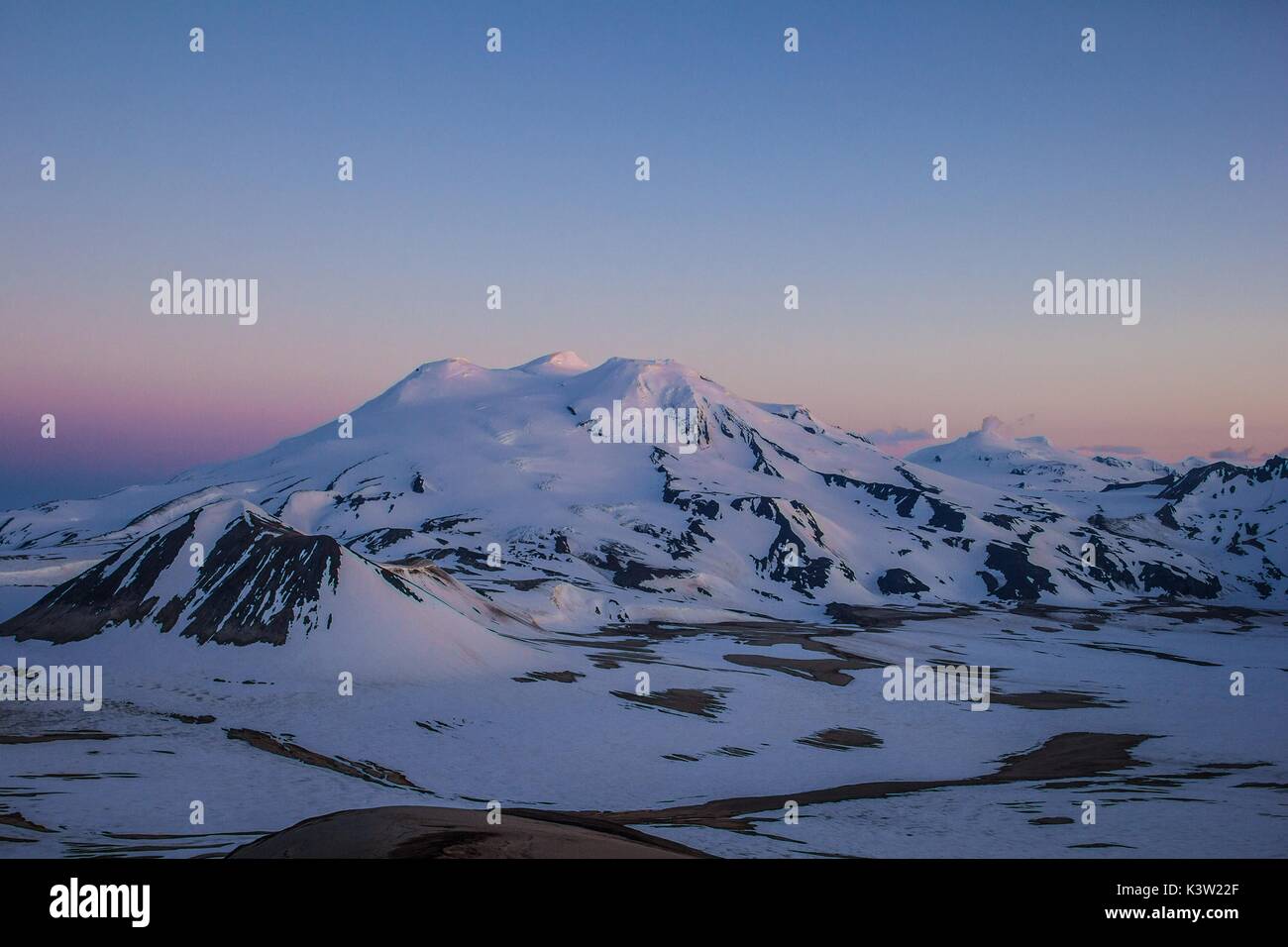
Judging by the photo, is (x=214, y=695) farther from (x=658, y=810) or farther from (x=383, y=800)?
(x=658, y=810)

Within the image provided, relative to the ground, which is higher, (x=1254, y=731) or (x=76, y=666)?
(x=76, y=666)

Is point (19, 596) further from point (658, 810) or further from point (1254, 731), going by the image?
point (1254, 731)

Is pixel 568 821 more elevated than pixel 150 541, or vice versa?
pixel 150 541

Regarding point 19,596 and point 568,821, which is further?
point 19,596

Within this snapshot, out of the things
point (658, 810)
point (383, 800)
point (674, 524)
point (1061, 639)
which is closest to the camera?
point (383, 800)

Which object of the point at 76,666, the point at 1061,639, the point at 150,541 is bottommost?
the point at 1061,639

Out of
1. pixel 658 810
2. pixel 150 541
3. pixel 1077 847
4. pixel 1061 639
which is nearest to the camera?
pixel 1077 847

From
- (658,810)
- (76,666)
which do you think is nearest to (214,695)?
(76,666)
